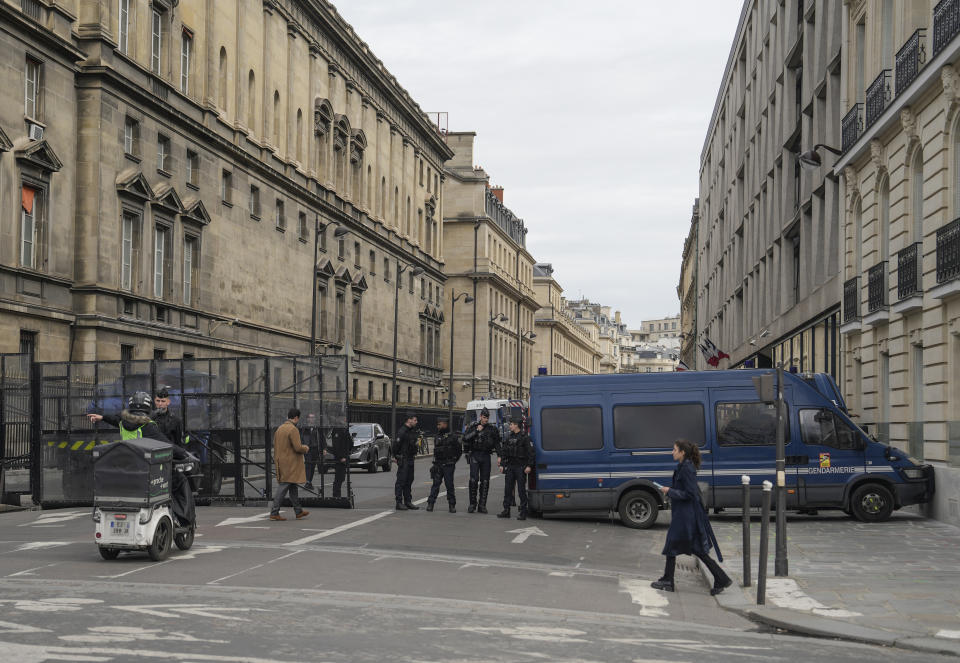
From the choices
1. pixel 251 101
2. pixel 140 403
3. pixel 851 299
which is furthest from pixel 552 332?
pixel 140 403

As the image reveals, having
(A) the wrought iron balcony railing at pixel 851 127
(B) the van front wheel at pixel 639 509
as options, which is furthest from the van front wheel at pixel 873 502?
(A) the wrought iron balcony railing at pixel 851 127

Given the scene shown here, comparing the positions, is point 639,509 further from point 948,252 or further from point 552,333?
point 552,333

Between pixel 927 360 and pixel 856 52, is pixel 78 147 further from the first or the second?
pixel 927 360

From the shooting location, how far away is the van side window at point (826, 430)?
67.4 ft

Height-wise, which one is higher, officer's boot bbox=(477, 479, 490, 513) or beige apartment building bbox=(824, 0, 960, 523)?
beige apartment building bbox=(824, 0, 960, 523)

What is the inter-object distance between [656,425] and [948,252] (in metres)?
5.87

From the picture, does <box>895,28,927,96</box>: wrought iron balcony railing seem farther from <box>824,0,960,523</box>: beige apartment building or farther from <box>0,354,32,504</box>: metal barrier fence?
<box>0,354,32,504</box>: metal barrier fence

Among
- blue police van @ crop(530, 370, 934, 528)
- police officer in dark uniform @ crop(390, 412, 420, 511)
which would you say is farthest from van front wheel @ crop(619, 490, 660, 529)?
police officer in dark uniform @ crop(390, 412, 420, 511)

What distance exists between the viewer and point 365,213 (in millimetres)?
67875

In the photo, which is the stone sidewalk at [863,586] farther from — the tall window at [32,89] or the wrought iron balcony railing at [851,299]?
the tall window at [32,89]

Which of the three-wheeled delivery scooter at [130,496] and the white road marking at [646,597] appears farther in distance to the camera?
the three-wheeled delivery scooter at [130,496]

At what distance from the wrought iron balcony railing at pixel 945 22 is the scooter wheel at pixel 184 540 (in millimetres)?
14287

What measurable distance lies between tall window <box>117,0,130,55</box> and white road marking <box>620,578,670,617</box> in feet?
100

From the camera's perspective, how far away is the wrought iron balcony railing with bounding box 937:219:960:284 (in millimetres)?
19984
